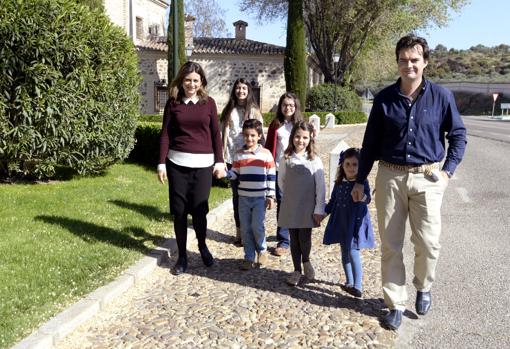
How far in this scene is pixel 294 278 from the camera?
14.3 ft

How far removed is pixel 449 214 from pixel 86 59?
19.1 feet

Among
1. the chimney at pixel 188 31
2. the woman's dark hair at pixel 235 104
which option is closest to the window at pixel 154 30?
the chimney at pixel 188 31

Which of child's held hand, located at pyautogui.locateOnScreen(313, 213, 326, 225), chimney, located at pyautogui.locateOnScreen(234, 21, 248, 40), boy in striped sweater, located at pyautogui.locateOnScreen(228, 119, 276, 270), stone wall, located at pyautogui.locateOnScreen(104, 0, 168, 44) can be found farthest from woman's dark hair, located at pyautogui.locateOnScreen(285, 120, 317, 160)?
chimney, located at pyautogui.locateOnScreen(234, 21, 248, 40)

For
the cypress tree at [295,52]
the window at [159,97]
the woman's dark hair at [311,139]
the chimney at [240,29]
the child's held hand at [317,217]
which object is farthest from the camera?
the chimney at [240,29]

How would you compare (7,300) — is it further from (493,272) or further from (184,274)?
(493,272)

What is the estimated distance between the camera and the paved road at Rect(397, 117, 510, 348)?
3.41 meters

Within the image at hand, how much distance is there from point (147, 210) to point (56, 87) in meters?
2.24

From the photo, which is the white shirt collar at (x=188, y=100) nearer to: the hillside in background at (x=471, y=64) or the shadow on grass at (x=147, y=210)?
the shadow on grass at (x=147, y=210)

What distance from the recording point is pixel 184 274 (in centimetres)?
474

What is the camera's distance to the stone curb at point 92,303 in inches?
125

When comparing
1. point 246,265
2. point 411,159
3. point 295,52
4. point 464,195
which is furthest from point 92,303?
point 295,52

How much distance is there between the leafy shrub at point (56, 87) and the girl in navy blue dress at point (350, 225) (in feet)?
15.4

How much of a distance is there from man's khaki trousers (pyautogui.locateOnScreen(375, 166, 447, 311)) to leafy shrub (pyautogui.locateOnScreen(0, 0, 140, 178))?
525 cm

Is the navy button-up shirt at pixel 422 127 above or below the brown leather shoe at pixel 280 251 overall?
above
